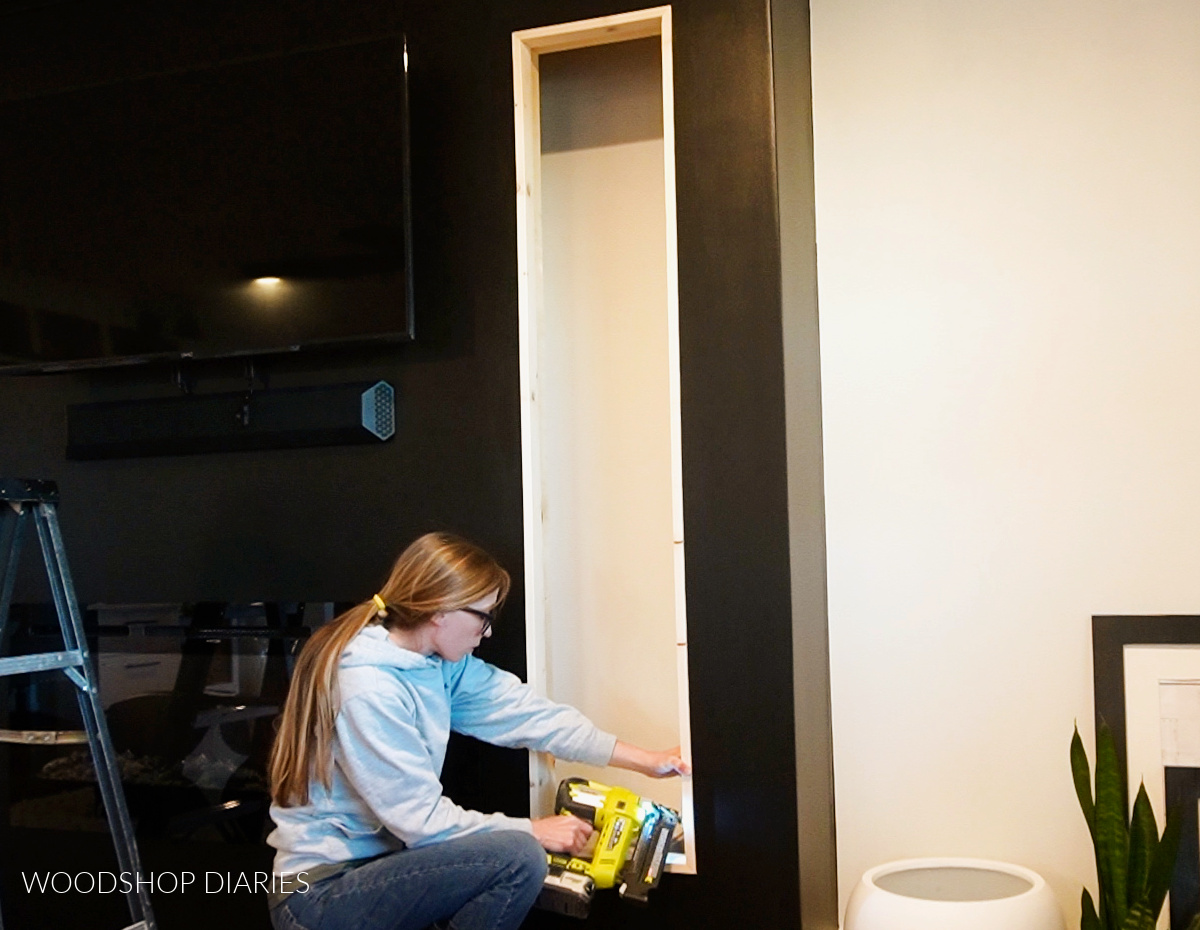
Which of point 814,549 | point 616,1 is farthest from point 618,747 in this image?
point 616,1

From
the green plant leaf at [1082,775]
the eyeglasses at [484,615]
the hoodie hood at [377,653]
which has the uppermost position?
the eyeglasses at [484,615]

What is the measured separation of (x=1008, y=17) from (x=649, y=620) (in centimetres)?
159

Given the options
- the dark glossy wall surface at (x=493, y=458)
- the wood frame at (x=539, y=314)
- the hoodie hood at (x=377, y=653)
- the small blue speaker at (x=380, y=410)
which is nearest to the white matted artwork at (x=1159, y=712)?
the dark glossy wall surface at (x=493, y=458)

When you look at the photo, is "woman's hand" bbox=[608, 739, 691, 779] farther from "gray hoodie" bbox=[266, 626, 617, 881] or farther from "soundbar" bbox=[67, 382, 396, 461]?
"soundbar" bbox=[67, 382, 396, 461]

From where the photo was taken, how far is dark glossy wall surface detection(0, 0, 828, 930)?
2.26 m

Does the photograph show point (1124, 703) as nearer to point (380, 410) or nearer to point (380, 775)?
point (380, 775)

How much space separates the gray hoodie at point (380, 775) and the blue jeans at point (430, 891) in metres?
0.05

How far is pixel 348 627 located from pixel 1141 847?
5.10 ft

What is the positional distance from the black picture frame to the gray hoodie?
1.26 m

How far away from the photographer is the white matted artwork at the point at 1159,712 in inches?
94.9

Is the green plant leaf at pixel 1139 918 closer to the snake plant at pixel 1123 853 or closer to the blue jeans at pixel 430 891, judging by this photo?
the snake plant at pixel 1123 853

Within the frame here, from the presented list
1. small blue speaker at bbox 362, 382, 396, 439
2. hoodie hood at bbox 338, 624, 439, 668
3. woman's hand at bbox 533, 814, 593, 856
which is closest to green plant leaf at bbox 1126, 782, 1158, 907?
woman's hand at bbox 533, 814, 593, 856

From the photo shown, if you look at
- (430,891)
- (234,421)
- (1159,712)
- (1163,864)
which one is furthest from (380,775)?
(1159,712)

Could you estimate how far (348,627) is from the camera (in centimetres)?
219
